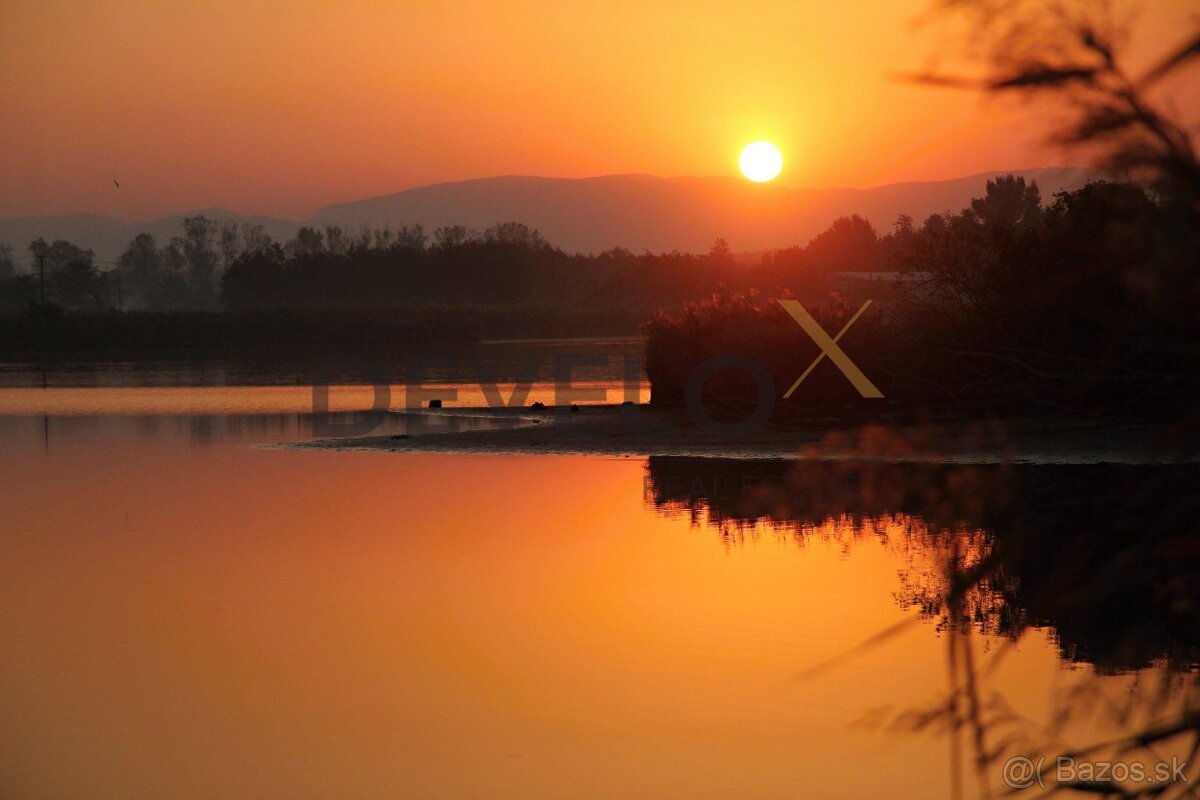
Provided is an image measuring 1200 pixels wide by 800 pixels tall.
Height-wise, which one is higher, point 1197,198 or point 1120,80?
point 1120,80

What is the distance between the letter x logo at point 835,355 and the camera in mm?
27000

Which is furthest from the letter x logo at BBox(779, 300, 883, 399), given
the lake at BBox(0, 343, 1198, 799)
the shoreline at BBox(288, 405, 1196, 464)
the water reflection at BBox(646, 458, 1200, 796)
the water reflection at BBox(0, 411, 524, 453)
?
the water reflection at BBox(0, 411, 524, 453)

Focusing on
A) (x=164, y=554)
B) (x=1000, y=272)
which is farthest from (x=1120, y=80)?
(x=1000, y=272)

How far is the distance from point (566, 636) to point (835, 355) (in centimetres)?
1655

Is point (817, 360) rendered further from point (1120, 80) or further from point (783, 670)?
point (1120, 80)

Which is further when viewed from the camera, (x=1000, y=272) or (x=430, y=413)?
(x=430, y=413)

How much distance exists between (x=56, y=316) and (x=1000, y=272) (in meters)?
85.8

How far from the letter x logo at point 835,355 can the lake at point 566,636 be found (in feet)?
18.2

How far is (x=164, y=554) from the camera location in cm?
1585

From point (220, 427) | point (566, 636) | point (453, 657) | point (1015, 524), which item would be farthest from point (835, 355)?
point (1015, 524)

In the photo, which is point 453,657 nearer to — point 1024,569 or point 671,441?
point 1024,569

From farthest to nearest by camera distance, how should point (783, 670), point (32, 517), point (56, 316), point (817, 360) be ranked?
1. point (56, 316)
2. point (817, 360)
3. point (32, 517)
4. point (783, 670)

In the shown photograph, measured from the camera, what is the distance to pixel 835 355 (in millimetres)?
27391

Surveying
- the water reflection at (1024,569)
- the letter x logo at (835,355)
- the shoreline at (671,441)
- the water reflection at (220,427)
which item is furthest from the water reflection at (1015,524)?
the water reflection at (220,427)
